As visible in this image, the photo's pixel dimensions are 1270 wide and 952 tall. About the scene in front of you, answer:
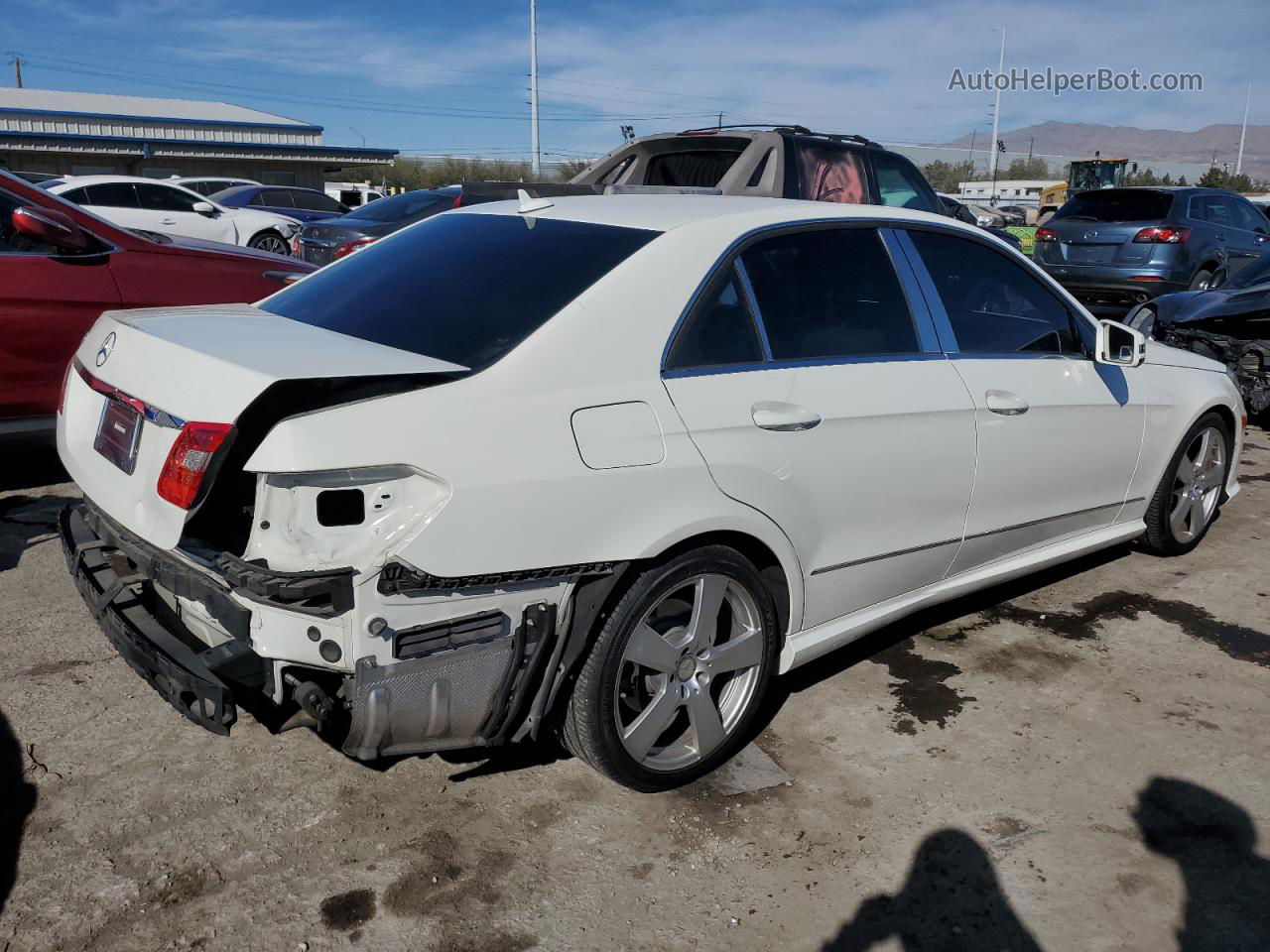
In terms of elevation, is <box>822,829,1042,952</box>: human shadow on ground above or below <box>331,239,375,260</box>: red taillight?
below

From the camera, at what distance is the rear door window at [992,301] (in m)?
3.76

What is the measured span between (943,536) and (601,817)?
5.03ft

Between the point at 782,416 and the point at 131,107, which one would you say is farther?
the point at 131,107

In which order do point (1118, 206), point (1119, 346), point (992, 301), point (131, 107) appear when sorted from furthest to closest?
point (131, 107) → point (1118, 206) → point (1119, 346) → point (992, 301)

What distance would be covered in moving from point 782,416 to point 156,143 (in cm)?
4117

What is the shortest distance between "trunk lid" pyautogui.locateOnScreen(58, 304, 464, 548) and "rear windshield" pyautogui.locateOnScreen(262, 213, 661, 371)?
0.11m

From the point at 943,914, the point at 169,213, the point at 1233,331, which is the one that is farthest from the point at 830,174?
the point at 169,213

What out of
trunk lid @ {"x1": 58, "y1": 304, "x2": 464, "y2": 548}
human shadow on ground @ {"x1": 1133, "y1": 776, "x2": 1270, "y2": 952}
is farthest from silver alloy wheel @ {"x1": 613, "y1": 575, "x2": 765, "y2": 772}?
human shadow on ground @ {"x1": 1133, "y1": 776, "x2": 1270, "y2": 952}

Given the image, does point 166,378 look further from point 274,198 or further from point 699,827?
point 274,198

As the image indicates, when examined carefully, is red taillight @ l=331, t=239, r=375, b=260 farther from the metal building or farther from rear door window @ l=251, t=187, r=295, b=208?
the metal building

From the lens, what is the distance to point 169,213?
15086mm

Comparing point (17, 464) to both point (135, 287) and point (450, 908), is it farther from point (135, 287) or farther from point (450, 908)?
point (450, 908)

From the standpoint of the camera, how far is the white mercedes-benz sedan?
2.41 meters

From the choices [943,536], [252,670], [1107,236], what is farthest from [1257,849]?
[1107,236]
